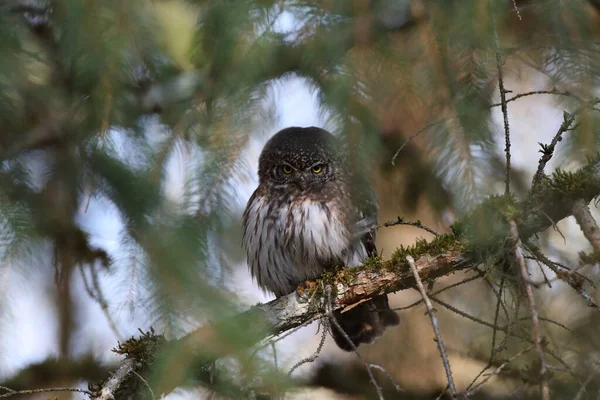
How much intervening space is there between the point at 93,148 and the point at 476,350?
241 cm

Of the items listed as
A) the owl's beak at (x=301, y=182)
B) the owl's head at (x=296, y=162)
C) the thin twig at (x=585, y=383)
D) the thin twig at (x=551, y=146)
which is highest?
the owl's head at (x=296, y=162)

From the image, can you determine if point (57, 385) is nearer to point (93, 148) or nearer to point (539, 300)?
point (93, 148)

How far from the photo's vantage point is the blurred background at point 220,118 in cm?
160

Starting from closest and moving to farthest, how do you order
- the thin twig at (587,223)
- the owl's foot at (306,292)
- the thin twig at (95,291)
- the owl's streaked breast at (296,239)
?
the thin twig at (587,223), the thin twig at (95,291), the owl's foot at (306,292), the owl's streaked breast at (296,239)

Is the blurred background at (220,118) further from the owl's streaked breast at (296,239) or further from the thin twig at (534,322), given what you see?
the owl's streaked breast at (296,239)

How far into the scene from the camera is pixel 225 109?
1923 mm

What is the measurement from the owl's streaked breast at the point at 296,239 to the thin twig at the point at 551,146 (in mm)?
1191

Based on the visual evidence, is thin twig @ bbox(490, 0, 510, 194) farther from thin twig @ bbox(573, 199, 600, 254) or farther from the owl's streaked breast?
the owl's streaked breast

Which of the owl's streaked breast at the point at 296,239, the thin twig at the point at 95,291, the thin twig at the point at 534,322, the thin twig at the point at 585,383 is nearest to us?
the thin twig at the point at 534,322

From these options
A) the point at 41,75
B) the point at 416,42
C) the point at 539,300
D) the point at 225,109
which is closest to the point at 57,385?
the point at 41,75

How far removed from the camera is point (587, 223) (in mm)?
1805

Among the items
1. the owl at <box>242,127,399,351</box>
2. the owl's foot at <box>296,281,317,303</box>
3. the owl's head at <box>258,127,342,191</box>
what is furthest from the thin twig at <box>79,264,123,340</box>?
the owl's head at <box>258,127,342,191</box>

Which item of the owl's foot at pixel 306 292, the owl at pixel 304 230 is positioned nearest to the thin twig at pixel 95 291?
the owl's foot at pixel 306 292

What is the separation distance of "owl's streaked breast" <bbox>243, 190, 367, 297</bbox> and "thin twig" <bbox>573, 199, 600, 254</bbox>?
4.35 ft
